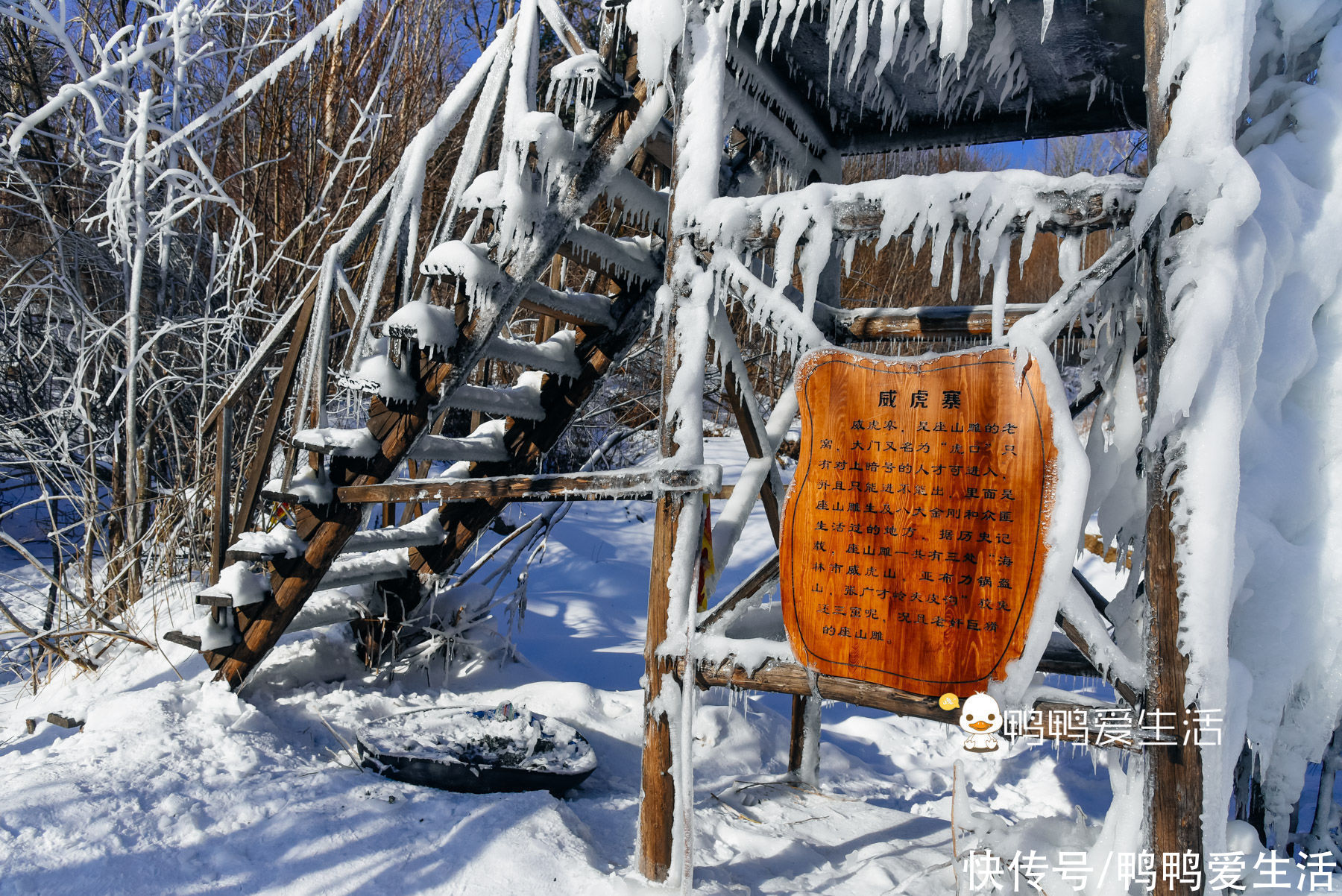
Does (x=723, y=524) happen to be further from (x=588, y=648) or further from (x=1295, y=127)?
(x=588, y=648)

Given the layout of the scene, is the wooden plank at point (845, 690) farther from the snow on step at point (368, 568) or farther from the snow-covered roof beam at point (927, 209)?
the snow on step at point (368, 568)

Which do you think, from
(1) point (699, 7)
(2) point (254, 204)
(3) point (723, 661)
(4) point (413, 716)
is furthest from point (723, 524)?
(2) point (254, 204)

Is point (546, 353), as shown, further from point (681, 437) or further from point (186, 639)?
point (186, 639)

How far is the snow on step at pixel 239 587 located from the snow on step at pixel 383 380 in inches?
37.2

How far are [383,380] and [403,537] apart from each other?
1.24 metres

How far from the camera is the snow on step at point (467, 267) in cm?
334

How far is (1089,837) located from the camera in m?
2.81

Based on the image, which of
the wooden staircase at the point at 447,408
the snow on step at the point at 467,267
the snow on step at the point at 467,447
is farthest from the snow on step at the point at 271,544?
the snow on step at the point at 467,267

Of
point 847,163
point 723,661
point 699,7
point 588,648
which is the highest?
point 847,163

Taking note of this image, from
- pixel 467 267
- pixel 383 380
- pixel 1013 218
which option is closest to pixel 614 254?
pixel 467 267

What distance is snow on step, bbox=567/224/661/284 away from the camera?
11.9ft

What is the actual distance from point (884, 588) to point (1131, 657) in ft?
2.64

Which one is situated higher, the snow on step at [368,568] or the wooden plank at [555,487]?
the wooden plank at [555,487]

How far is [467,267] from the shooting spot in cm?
334
